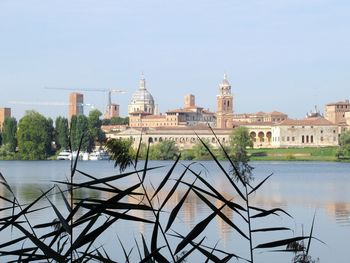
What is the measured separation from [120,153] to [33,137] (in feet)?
242

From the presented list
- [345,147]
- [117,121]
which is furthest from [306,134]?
[117,121]

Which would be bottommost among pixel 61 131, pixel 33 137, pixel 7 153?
pixel 7 153

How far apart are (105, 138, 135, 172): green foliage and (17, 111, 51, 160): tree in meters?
72.5

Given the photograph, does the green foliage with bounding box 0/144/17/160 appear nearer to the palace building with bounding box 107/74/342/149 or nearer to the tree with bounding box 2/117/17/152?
the tree with bounding box 2/117/17/152

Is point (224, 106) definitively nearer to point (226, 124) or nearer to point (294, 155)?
point (226, 124)

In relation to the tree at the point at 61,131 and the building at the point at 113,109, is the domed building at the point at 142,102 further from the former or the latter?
the tree at the point at 61,131

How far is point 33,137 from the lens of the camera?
75.9 metres

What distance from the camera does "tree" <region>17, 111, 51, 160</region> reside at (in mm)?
75625

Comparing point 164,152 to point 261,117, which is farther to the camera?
point 261,117

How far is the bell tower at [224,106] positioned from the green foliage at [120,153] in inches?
4481

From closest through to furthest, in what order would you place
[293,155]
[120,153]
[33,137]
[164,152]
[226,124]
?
[120,153]
[164,152]
[33,137]
[293,155]
[226,124]

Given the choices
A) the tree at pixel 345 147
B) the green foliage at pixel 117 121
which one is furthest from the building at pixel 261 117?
the tree at pixel 345 147

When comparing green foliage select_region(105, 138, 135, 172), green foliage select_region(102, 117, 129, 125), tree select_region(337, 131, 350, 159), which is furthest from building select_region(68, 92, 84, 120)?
green foliage select_region(105, 138, 135, 172)

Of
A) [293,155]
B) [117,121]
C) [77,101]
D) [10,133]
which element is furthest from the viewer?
[117,121]
